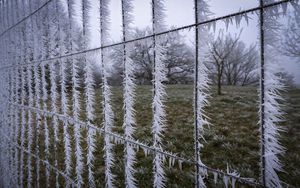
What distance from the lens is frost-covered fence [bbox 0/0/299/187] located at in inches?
24.0

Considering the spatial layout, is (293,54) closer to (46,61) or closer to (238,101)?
(46,61)

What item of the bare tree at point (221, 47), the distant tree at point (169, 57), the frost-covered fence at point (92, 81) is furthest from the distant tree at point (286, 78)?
the distant tree at point (169, 57)

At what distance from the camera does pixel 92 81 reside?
1281 mm

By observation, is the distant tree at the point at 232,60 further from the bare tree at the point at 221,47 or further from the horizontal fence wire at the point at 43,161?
the horizontal fence wire at the point at 43,161

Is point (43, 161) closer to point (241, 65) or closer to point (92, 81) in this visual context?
point (92, 81)

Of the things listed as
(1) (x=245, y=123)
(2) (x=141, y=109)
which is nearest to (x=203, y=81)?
(1) (x=245, y=123)

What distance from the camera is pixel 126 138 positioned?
1.04 meters

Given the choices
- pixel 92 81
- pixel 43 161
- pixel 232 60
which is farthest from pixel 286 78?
pixel 43 161

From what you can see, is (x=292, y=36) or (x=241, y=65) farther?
(x=241, y=65)

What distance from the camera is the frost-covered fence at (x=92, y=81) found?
2.00 feet

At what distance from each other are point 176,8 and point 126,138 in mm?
614

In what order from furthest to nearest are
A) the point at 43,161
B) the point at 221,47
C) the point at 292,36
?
1. the point at 43,161
2. the point at 221,47
3. the point at 292,36

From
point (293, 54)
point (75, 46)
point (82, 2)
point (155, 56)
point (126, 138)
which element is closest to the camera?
point (293, 54)

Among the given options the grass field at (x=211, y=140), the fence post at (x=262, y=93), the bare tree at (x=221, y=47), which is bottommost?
the grass field at (x=211, y=140)
